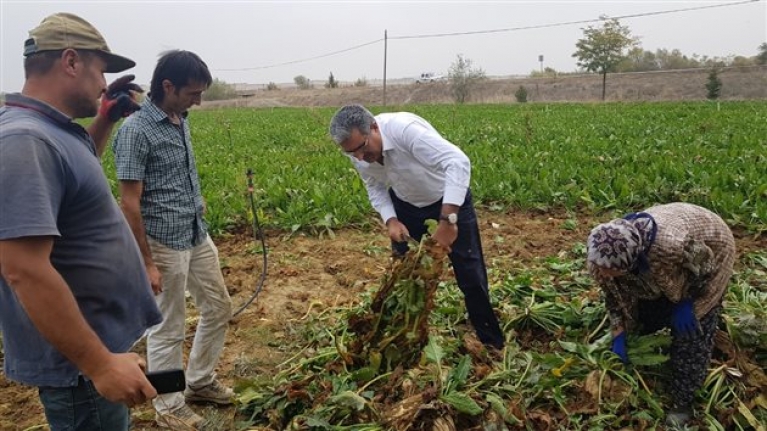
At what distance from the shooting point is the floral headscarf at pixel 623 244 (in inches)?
101

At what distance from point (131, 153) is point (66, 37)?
105cm

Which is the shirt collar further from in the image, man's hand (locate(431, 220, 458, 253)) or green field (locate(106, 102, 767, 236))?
green field (locate(106, 102, 767, 236))

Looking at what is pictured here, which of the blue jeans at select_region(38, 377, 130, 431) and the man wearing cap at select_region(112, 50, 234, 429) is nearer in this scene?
the blue jeans at select_region(38, 377, 130, 431)

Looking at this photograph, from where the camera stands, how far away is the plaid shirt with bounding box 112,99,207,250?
2730 mm

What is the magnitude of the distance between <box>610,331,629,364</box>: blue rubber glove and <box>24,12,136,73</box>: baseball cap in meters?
2.81

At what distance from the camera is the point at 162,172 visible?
2881 mm

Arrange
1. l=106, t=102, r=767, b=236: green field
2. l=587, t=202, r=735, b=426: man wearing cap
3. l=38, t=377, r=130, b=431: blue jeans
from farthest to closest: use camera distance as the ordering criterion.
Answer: l=106, t=102, r=767, b=236: green field, l=587, t=202, r=735, b=426: man wearing cap, l=38, t=377, r=130, b=431: blue jeans

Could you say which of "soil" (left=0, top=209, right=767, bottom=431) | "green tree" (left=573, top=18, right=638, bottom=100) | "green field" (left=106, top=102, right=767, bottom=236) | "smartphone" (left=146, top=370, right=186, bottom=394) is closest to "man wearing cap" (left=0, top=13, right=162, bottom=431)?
"smartphone" (left=146, top=370, right=186, bottom=394)

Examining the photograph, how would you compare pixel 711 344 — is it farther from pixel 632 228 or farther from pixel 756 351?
pixel 632 228

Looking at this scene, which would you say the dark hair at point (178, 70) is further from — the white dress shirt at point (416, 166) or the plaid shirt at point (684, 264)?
the plaid shirt at point (684, 264)

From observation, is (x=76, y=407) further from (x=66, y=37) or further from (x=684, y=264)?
(x=684, y=264)

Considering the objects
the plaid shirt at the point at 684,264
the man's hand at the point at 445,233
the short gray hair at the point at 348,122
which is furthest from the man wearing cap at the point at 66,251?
the plaid shirt at the point at 684,264

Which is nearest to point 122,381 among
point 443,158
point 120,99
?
point 120,99

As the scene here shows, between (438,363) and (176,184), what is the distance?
1703 mm
